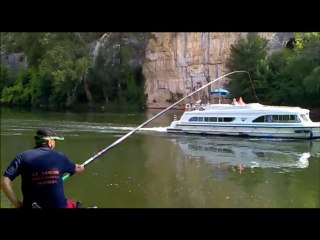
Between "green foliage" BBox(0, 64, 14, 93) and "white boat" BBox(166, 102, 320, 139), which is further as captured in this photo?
"green foliage" BBox(0, 64, 14, 93)

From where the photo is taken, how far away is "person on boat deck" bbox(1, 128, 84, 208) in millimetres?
2725

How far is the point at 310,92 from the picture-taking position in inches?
900

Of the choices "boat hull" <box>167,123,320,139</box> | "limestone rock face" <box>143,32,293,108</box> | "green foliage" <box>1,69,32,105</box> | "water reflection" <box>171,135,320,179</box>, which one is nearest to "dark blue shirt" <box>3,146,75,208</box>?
"water reflection" <box>171,135,320,179</box>

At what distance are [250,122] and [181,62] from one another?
15.1 meters

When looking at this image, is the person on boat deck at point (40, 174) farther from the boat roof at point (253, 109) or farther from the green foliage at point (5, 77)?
the green foliage at point (5, 77)

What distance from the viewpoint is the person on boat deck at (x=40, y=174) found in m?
2.72

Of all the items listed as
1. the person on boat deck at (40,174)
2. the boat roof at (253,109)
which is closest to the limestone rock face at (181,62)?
the boat roof at (253,109)

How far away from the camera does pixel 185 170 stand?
11086mm

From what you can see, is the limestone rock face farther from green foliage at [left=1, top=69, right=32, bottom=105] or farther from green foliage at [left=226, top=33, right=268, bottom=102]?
green foliage at [left=1, top=69, right=32, bottom=105]

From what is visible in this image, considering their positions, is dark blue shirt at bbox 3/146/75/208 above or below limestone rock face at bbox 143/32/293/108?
below

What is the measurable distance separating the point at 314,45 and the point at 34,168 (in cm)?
2225

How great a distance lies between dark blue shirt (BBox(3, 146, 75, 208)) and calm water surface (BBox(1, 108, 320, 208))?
397 cm

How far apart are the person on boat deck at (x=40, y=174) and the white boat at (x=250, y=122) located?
1396 centimetres

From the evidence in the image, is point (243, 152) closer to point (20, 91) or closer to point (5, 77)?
point (20, 91)
